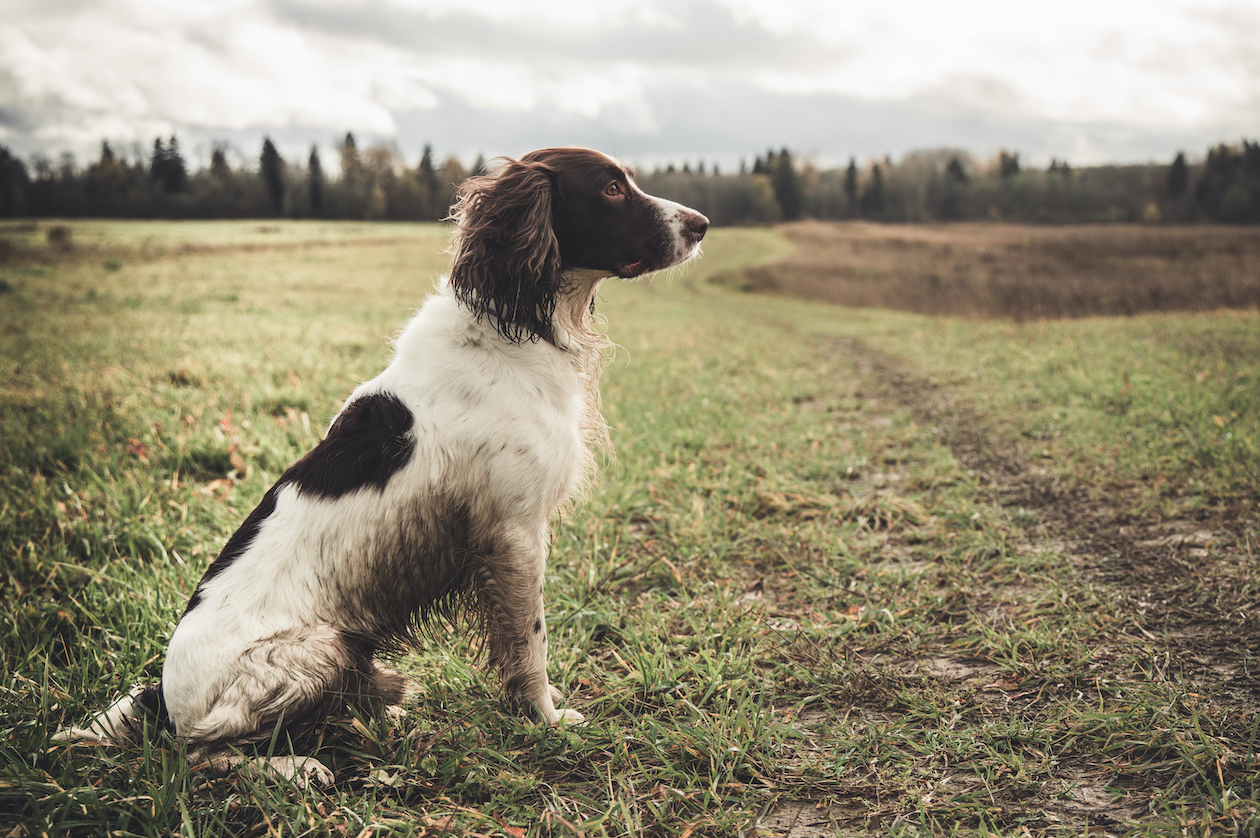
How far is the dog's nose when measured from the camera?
2.79 meters

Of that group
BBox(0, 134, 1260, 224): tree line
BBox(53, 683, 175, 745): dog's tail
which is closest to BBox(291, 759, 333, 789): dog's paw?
BBox(53, 683, 175, 745): dog's tail

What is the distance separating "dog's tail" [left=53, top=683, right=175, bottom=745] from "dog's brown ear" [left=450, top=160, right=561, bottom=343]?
171 centimetres

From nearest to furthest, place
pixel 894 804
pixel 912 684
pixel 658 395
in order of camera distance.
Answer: pixel 894 804, pixel 912 684, pixel 658 395

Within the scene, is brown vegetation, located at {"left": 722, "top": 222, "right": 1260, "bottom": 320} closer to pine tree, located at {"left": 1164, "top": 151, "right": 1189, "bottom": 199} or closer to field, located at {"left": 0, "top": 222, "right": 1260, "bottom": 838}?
field, located at {"left": 0, "top": 222, "right": 1260, "bottom": 838}

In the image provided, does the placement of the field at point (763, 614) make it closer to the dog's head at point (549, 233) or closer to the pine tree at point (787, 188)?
the dog's head at point (549, 233)

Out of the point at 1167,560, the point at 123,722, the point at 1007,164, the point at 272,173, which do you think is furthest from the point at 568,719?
the point at 1007,164

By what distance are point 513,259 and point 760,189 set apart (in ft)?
259

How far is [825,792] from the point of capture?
2.16m

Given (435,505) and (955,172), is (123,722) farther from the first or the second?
(955,172)

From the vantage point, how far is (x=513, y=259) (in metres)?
2.46

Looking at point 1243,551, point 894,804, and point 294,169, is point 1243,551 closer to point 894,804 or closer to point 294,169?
point 894,804

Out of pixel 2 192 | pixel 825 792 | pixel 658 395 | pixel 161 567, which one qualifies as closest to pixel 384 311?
pixel 658 395

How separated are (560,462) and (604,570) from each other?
4.66 feet

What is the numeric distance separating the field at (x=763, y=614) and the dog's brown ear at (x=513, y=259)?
1179 mm
